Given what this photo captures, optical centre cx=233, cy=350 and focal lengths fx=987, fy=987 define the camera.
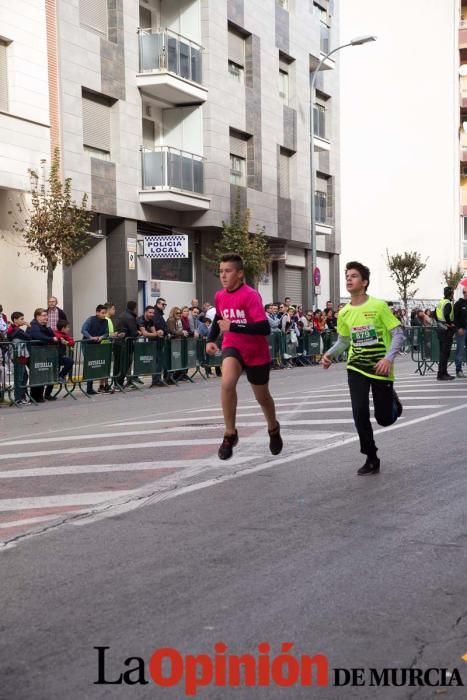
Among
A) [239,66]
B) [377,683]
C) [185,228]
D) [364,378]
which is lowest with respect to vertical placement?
[377,683]

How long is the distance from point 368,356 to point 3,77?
1786 cm

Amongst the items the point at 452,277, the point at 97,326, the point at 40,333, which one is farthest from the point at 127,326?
the point at 452,277

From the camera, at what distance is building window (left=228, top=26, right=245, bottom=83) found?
3462cm

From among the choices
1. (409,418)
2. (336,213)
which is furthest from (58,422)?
(336,213)

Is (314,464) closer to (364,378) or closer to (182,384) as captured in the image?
(364,378)

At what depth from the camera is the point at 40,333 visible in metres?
17.2

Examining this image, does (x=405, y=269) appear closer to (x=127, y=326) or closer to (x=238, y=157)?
(x=238, y=157)

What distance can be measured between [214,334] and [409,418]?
4.50 meters

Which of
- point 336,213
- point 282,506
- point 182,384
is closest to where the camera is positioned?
point 282,506

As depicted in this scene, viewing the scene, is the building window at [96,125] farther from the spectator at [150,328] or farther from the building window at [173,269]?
the spectator at [150,328]

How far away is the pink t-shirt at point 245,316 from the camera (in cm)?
834

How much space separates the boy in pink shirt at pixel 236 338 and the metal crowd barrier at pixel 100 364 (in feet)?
18.7

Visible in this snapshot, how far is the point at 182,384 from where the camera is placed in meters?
21.2

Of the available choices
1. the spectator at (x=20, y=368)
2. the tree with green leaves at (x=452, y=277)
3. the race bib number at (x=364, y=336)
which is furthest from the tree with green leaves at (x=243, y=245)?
the tree with green leaves at (x=452, y=277)
